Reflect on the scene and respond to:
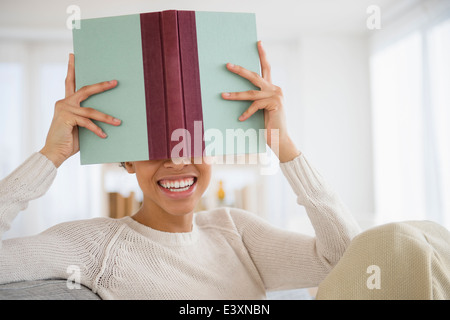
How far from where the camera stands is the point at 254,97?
83 centimetres

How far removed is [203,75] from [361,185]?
145 inches

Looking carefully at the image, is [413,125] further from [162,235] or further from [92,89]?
[92,89]

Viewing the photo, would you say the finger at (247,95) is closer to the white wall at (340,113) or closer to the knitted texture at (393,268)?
the knitted texture at (393,268)

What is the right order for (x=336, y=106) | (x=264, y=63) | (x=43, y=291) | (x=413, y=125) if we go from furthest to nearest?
(x=336, y=106)
(x=413, y=125)
(x=264, y=63)
(x=43, y=291)

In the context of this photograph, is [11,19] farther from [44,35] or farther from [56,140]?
[56,140]

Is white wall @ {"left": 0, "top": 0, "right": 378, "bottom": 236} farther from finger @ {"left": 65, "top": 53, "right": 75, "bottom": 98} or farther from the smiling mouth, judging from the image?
finger @ {"left": 65, "top": 53, "right": 75, "bottom": 98}

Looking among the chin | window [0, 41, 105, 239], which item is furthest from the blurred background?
the chin

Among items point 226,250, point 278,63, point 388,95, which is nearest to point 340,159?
point 388,95

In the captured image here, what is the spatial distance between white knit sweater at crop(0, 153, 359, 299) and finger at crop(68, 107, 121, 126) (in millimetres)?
129

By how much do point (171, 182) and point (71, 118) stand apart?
0.86 ft

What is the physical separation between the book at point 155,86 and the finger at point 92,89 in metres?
0.02

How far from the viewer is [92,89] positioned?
2.60 feet

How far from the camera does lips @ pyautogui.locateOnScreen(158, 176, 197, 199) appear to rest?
3.00 ft

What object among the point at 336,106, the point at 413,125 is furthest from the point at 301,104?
the point at 413,125
